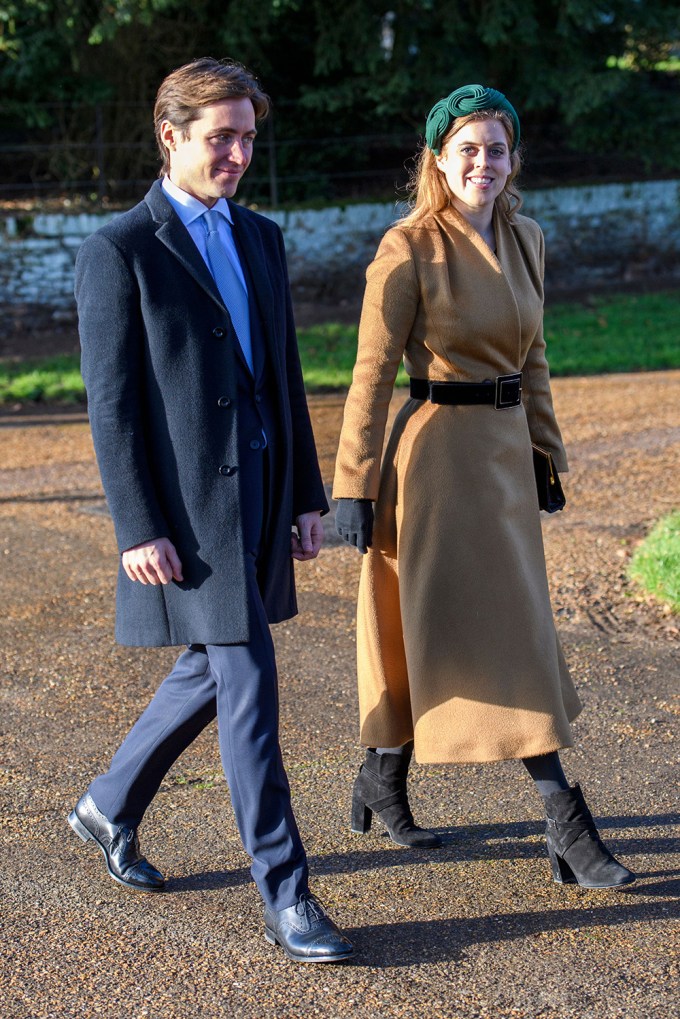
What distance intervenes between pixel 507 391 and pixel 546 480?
1.17 feet

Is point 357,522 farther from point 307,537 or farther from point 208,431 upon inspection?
point 208,431

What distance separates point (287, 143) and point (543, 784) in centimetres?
1557

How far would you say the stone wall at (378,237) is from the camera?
15898 millimetres

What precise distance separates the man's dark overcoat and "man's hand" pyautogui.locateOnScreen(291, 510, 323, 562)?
0.30 meters

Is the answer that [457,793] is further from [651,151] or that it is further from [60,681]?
[651,151]

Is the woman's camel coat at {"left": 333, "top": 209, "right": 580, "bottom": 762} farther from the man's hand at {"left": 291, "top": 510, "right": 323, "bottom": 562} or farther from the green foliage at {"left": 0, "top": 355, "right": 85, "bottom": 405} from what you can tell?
the green foliage at {"left": 0, "top": 355, "right": 85, "bottom": 405}

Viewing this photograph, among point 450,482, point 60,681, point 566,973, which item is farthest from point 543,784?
point 60,681

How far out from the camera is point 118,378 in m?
3.28

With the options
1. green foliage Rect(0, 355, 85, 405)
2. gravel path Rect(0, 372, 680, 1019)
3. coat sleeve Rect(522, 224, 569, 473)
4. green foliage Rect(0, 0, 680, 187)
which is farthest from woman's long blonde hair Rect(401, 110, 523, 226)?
green foliage Rect(0, 0, 680, 187)

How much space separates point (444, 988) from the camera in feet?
10.3

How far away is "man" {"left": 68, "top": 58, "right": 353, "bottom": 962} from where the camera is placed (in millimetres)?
3273

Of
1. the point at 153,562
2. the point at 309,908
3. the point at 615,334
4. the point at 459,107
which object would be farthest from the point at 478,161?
the point at 615,334

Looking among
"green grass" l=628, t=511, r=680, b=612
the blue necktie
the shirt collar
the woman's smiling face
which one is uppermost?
the woman's smiling face

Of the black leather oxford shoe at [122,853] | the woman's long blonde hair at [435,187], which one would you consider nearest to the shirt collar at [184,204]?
the woman's long blonde hair at [435,187]
